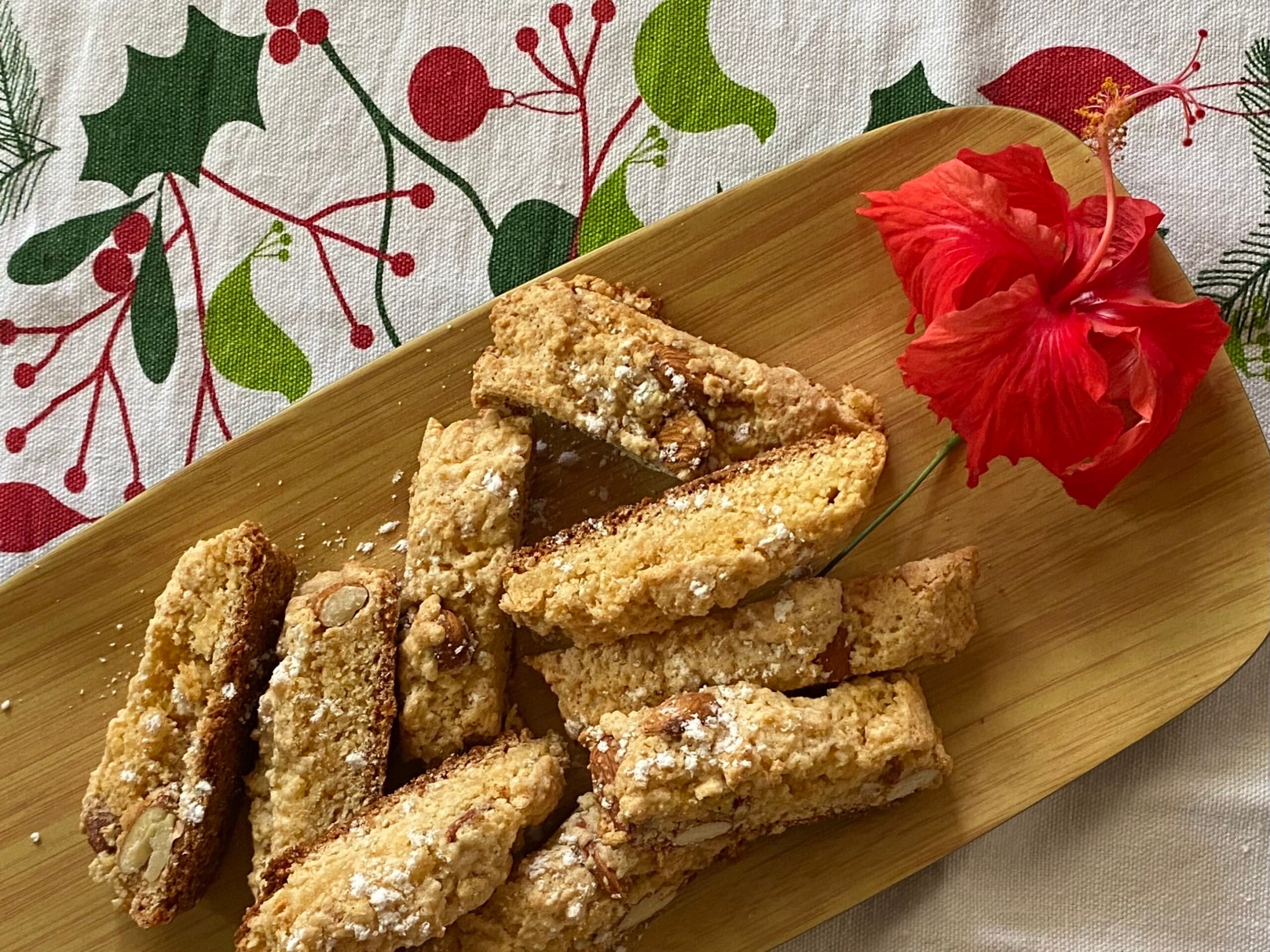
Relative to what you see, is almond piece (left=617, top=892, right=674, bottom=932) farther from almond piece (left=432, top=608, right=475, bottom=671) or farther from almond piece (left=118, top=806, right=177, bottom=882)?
almond piece (left=118, top=806, right=177, bottom=882)

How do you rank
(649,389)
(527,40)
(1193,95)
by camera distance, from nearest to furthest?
(649,389), (1193,95), (527,40)

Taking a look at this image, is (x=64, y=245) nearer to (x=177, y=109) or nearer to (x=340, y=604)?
(x=177, y=109)

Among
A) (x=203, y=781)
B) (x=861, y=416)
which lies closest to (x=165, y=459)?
(x=203, y=781)

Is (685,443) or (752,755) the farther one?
(685,443)

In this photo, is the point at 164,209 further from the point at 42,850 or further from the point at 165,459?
the point at 42,850

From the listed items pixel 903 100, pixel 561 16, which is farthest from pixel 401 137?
pixel 903 100

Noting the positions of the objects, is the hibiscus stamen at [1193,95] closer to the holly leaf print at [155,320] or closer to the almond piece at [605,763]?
the almond piece at [605,763]
